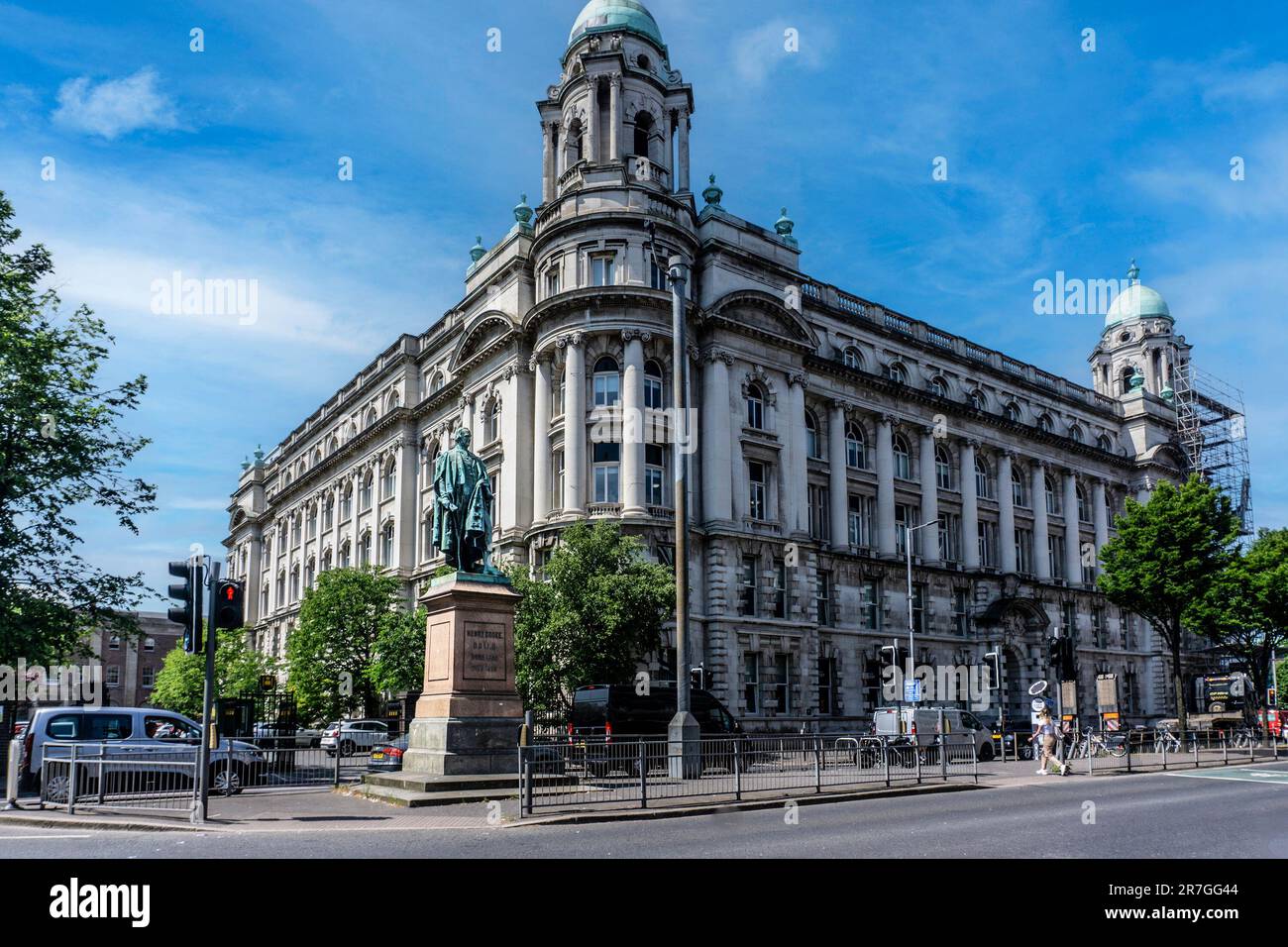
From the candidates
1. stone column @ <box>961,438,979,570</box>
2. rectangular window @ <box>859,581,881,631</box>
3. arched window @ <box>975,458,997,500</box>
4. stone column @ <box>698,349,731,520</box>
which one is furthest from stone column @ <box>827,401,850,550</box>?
arched window @ <box>975,458,997,500</box>

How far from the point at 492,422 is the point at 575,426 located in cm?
897

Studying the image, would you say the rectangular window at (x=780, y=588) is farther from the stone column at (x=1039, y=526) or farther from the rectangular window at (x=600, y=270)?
the stone column at (x=1039, y=526)

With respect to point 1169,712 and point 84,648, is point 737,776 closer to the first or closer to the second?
point 84,648

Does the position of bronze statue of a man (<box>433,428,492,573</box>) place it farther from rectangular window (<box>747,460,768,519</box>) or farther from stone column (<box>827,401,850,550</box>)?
stone column (<box>827,401,850,550</box>)

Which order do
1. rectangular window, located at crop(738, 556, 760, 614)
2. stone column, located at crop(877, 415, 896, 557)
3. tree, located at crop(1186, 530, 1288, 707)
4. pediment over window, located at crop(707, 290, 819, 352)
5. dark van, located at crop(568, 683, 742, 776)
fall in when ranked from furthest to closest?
stone column, located at crop(877, 415, 896, 557), tree, located at crop(1186, 530, 1288, 707), pediment over window, located at crop(707, 290, 819, 352), rectangular window, located at crop(738, 556, 760, 614), dark van, located at crop(568, 683, 742, 776)

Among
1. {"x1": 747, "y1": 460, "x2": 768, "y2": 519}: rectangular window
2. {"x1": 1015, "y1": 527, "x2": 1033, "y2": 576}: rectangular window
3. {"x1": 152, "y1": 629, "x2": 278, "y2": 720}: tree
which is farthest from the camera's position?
{"x1": 152, "y1": 629, "x2": 278, "y2": 720}: tree

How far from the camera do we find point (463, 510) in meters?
20.1

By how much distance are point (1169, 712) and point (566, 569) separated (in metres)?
47.1

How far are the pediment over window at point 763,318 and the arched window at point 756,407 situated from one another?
2346 mm

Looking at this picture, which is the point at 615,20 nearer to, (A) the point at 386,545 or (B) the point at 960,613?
(A) the point at 386,545

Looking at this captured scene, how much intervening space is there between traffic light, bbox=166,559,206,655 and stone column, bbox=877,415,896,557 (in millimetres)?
39576

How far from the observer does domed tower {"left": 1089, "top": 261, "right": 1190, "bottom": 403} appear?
73000 mm

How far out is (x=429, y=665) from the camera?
19.2 metres
